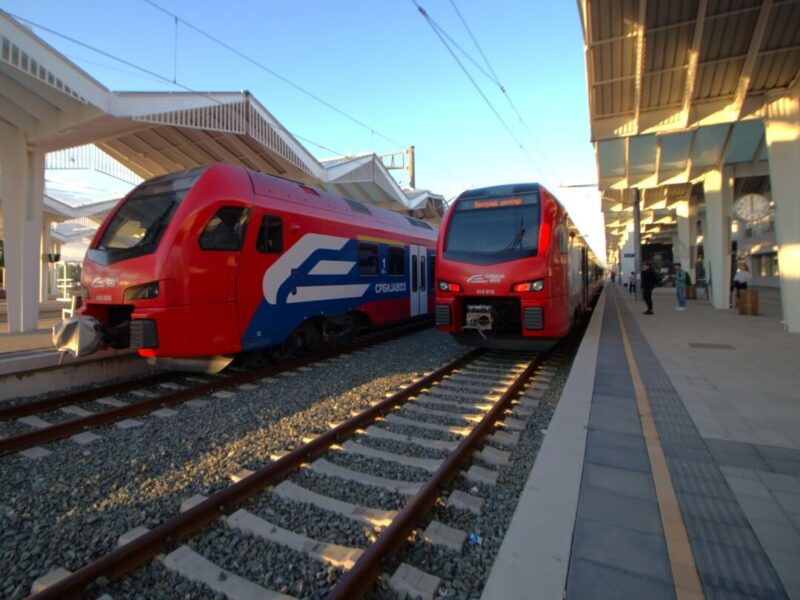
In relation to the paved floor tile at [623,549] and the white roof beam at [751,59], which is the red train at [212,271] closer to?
the paved floor tile at [623,549]

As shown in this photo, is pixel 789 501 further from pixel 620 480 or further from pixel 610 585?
pixel 610 585

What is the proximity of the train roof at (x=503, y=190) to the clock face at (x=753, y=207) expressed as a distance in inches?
385

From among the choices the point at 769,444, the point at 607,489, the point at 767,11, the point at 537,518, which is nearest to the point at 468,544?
the point at 537,518

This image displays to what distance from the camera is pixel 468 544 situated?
105 inches

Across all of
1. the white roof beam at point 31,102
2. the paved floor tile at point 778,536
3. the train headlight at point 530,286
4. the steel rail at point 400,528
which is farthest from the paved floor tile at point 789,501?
the white roof beam at point 31,102

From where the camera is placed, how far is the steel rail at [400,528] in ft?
7.03

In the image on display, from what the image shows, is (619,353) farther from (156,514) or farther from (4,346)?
(4,346)

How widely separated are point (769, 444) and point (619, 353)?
14.3ft

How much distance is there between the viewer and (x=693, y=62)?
1069cm

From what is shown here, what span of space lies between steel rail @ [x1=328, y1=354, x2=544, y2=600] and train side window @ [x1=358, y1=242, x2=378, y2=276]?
5.40 meters

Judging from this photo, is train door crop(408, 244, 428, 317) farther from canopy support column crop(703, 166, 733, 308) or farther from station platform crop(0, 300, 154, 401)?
canopy support column crop(703, 166, 733, 308)

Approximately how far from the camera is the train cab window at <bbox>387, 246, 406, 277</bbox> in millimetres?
10323

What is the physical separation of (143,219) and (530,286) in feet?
19.0

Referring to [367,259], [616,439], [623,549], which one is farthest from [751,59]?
[623,549]
